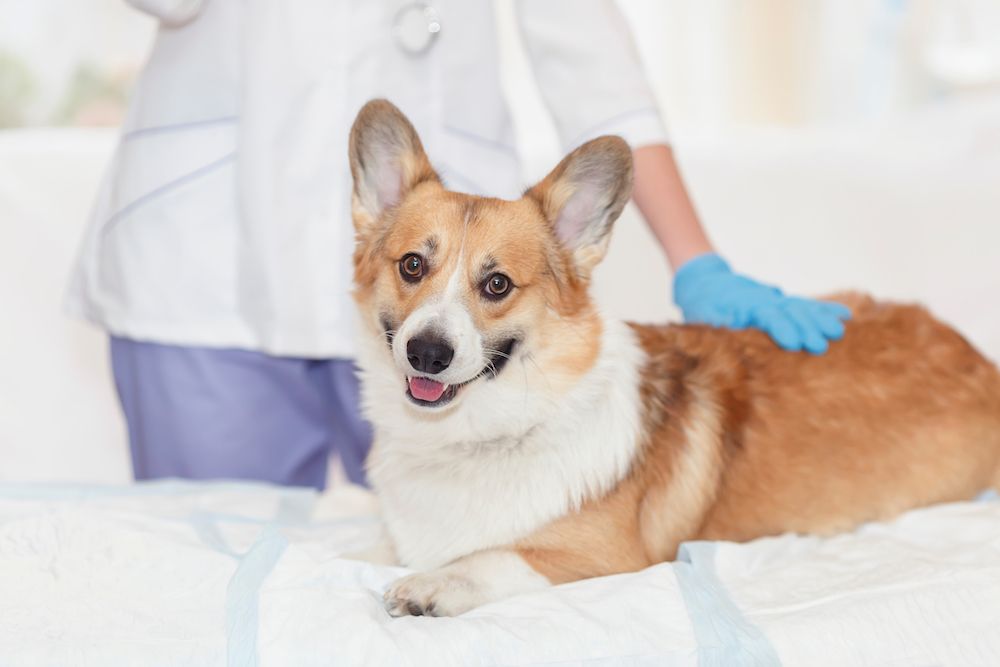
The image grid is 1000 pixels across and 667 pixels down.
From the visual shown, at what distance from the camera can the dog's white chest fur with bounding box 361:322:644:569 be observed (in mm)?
1489

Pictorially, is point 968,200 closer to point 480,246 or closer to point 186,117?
point 480,246

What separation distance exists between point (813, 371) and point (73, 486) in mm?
1320

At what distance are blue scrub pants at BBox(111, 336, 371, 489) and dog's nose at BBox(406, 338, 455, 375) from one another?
2.16ft

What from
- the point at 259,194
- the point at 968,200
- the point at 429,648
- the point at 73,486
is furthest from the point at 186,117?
the point at 968,200

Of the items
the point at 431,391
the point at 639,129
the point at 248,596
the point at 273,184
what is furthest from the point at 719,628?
the point at 273,184

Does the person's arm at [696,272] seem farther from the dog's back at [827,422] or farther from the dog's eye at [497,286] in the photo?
the dog's eye at [497,286]

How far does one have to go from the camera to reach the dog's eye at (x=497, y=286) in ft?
4.91

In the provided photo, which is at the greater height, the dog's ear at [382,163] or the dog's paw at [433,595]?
the dog's ear at [382,163]

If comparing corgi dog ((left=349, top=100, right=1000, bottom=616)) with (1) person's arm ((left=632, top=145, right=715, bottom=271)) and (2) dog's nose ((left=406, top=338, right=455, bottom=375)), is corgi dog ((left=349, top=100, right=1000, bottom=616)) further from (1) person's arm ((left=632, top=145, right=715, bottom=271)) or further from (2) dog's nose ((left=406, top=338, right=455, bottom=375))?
(1) person's arm ((left=632, top=145, right=715, bottom=271))

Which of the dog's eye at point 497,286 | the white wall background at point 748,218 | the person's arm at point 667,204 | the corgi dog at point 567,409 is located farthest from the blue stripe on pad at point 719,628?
the white wall background at point 748,218

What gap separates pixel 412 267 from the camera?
1517mm

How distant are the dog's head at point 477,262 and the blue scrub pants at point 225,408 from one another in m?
0.43

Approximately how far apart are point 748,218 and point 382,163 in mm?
→ 1856

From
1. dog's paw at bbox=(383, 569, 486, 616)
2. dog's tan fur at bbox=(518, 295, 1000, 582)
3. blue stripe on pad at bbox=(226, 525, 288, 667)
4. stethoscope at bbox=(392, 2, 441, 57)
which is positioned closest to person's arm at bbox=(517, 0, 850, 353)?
dog's tan fur at bbox=(518, 295, 1000, 582)
